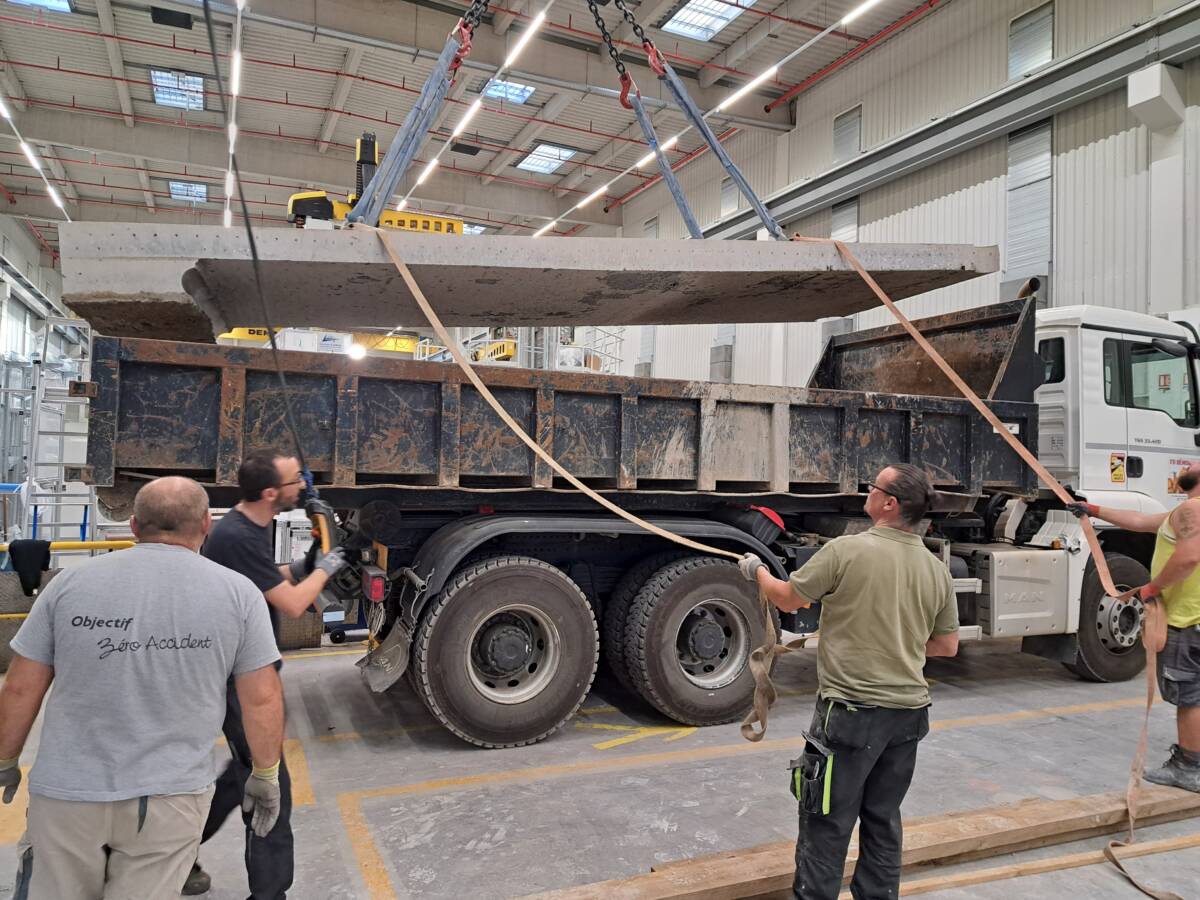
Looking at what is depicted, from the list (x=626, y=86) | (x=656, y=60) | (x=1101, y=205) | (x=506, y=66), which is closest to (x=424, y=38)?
(x=506, y=66)

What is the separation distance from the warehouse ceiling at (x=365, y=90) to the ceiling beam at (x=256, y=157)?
36 mm

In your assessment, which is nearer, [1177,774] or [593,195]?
[1177,774]

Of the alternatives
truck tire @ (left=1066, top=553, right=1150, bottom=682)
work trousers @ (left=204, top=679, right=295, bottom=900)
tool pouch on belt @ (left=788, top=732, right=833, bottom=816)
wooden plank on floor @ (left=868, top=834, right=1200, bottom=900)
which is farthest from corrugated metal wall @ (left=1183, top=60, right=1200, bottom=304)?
work trousers @ (left=204, top=679, right=295, bottom=900)

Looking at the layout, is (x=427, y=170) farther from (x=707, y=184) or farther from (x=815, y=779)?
(x=815, y=779)

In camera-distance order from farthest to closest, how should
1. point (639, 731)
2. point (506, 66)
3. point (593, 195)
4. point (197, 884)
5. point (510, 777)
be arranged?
point (593, 195)
point (506, 66)
point (639, 731)
point (510, 777)
point (197, 884)

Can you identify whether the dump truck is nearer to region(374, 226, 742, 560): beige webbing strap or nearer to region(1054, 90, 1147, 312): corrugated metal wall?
region(374, 226, 742, 560): beige webbing strap

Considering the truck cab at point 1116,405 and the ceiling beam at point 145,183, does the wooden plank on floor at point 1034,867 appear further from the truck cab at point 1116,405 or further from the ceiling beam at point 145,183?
the ceiling beam at point 145,183

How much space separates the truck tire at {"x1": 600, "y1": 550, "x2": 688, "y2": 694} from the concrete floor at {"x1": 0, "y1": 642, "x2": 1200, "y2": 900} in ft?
1.25

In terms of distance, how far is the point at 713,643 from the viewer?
5137 millimetres

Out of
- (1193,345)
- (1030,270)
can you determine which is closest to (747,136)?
(1030,270)

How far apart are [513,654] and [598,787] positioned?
0.90m

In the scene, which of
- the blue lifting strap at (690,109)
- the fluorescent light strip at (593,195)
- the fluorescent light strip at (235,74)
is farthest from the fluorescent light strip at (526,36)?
the blue lifting strap at (690,109)

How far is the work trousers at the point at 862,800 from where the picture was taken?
2771 millimetres

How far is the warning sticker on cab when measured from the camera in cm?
629
